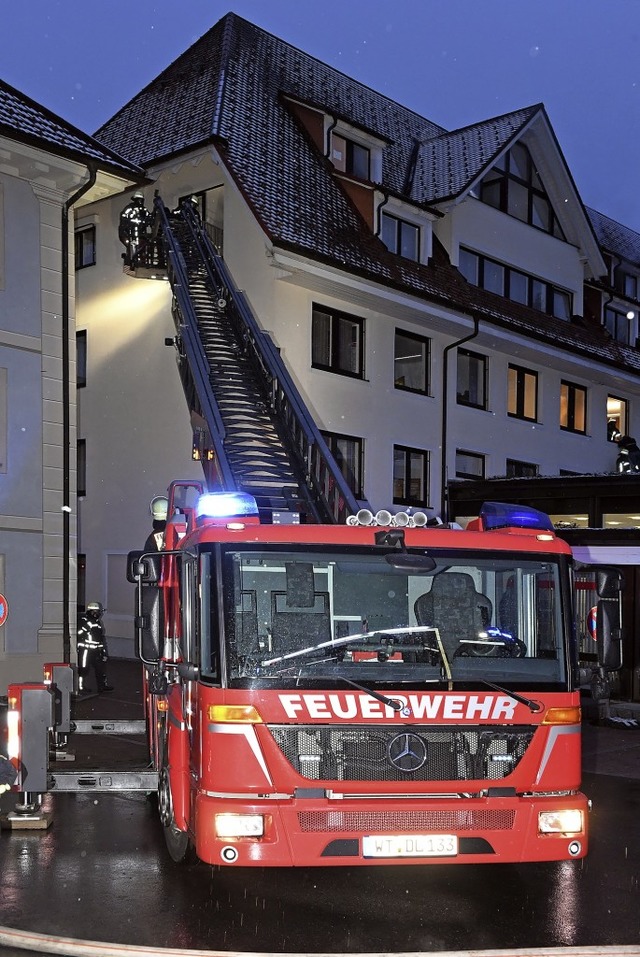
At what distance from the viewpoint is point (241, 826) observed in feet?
18.0

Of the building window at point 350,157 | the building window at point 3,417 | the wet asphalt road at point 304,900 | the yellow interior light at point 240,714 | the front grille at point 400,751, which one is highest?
the building window at point 350,157

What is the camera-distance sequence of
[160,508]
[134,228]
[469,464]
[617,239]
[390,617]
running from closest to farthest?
[390,617] → [160,508] → [134,228] → [469,464] → [617,239]

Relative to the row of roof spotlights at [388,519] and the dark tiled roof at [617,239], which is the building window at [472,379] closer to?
the dark tiled roof at [617,239]

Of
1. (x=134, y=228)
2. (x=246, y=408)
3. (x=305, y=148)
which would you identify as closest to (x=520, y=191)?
(x=305, y=148)

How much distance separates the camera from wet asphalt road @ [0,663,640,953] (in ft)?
17.8

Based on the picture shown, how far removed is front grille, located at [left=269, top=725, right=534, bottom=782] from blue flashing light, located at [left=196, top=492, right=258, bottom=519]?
1267 mm

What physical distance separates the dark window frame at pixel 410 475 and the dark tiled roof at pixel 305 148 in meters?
3.19

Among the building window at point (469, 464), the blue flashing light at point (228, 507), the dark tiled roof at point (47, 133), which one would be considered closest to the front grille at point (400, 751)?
the blue flashing light at point (228, 507)

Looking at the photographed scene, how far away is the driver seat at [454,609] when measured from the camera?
5891mm

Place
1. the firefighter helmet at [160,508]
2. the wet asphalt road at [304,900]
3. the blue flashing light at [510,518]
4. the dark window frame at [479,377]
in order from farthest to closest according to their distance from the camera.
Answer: the dark window frame at [479,377] → the firefighter helmet at [160,508] → the blue flashing light at [510,518] → the wet asphalt road at [304,900]

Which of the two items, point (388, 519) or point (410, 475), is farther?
point (410, 475)

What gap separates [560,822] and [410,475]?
17048 mm

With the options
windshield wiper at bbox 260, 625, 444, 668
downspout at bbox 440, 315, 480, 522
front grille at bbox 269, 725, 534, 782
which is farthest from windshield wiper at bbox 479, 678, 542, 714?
downspout at bbox 440, 315, 480, 522

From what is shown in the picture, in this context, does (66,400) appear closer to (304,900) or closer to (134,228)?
(134,228)
